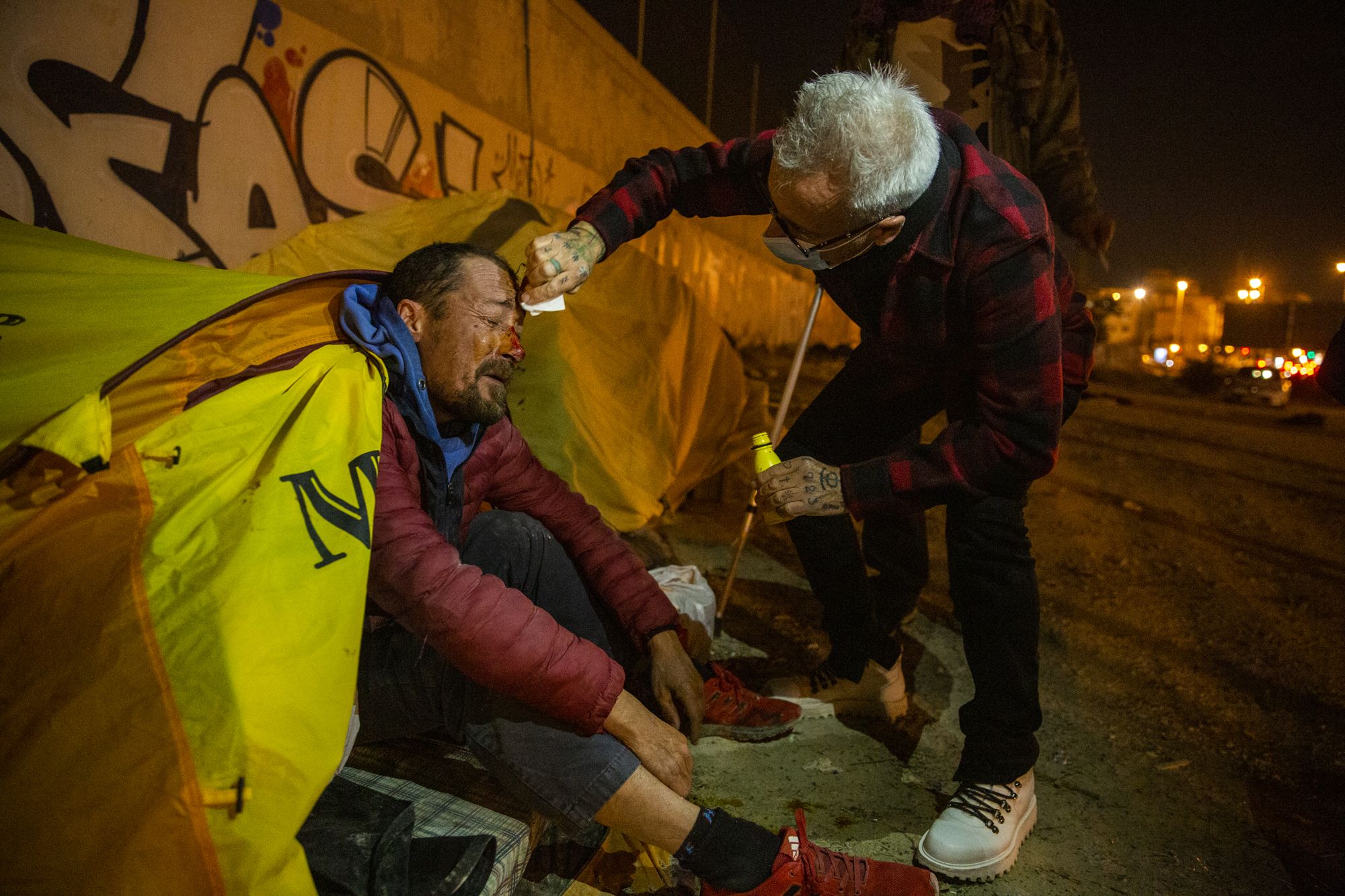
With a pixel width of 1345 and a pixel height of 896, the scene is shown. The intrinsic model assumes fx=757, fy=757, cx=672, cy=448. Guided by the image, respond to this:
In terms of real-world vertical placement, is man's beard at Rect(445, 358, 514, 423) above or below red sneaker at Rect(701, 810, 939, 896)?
above

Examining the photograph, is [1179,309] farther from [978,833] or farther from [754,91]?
[978,833]

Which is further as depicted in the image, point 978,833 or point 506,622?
point 978,833

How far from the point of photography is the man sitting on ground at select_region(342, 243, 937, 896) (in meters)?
1.55

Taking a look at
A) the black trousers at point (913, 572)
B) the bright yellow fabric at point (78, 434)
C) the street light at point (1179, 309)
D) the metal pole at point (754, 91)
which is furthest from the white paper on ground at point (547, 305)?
the street light at point (1179, 309)

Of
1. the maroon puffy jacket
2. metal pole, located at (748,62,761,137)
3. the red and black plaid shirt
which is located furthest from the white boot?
metal pole, located at (748,62,761,137)

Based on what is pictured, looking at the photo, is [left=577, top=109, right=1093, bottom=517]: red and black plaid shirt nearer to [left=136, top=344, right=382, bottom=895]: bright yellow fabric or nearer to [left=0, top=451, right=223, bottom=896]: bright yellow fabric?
[left=136, top=344, right=382, bottom=895]: bright yellow fabric

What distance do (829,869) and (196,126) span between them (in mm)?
4186

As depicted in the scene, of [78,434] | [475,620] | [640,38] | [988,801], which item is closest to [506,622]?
[475,620]

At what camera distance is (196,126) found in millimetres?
3701

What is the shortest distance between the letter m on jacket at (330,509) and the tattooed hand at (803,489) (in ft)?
3.28

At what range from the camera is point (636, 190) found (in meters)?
2.27

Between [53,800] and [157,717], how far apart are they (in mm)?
166

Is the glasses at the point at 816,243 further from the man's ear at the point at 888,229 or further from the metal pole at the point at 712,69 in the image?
the metal pole at the point at 712,69

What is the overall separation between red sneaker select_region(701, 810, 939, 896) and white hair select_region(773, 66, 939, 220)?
143 cm
